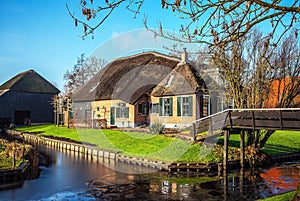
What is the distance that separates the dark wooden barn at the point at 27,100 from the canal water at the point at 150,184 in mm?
24919

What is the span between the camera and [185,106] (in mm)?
20719

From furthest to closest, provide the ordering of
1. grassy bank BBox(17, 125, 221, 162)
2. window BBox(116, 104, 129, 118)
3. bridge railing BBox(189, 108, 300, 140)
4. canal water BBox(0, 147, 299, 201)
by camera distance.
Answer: window BBox(116, 104, 129, 118) → grassy bank BBox(17, 125, 221, 162) → bridge railing BBox(189, 108, 300, 140) → canal water BBox(0, 147, 299, 201)

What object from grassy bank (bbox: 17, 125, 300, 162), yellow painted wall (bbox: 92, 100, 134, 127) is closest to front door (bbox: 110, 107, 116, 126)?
yellow painted wall (bbox: 92, 100, 134, 127)

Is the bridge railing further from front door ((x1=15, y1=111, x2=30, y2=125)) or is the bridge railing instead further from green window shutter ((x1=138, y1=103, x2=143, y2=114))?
front door ((x1=15, y1=111, x2=30, y2=125))

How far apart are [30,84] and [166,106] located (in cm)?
2335

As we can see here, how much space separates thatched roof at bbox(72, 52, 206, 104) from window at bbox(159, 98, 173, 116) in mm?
932

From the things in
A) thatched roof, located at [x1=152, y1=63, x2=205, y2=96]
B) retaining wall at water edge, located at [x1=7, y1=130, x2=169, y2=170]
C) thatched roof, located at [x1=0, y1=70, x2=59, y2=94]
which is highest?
thatched roof, located at [x1=0, y1=70, x2=59, y2=94]

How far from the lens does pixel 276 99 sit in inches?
645

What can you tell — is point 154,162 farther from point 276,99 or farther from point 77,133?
point 77,133

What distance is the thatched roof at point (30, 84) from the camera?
121 feet

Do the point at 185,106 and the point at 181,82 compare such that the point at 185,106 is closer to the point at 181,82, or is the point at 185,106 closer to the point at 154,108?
the point at 181,82

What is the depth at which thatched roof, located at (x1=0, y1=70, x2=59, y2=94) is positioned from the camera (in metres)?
37.0

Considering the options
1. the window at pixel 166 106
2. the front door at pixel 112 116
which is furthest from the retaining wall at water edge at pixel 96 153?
the window at pixel 166 106

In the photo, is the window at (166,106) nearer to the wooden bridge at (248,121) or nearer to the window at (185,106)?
the window at (185,106)
